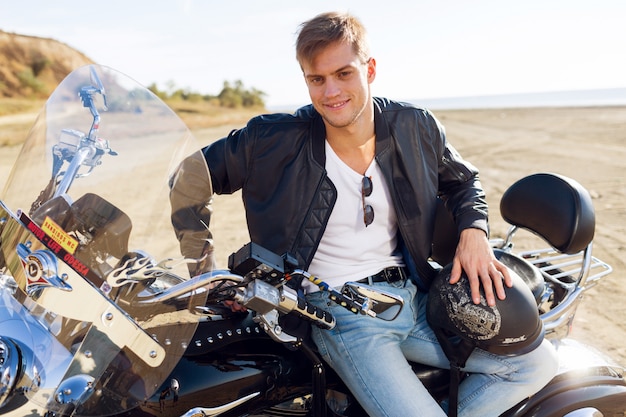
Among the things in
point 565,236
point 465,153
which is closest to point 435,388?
point 565,236

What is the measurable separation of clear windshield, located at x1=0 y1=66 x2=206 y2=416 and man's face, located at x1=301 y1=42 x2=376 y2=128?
76cm

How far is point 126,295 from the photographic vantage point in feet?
4.86

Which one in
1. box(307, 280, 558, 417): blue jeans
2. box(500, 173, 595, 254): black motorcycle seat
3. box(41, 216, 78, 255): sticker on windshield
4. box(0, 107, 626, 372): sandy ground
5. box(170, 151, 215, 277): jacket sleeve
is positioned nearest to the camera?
box(41, 216, 78, 255): sticker on windshield

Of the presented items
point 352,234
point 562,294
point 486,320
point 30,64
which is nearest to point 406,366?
point 486,320

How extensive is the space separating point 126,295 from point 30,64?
28.1 metres

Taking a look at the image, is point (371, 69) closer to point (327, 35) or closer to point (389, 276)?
point (327, 35)

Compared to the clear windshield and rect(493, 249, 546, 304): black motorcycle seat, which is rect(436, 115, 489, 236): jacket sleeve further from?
the clear windshield

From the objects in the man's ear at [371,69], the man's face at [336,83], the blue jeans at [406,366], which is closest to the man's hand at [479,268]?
the blue jeans at [406,366]

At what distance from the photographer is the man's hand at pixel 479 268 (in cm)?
201

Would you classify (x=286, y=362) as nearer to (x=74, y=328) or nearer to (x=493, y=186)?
(x=74, y=328)

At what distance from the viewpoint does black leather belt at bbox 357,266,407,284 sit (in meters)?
2.33

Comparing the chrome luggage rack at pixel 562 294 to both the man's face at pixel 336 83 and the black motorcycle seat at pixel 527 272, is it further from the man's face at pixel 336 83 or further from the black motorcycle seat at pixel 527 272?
the man's face at pixel 336 83

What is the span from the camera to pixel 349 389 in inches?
81.9

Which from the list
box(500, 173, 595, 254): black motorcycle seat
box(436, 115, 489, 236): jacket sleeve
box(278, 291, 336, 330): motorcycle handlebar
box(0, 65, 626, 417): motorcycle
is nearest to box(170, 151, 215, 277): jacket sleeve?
box(0, 65, 626, 417): motorcycle
